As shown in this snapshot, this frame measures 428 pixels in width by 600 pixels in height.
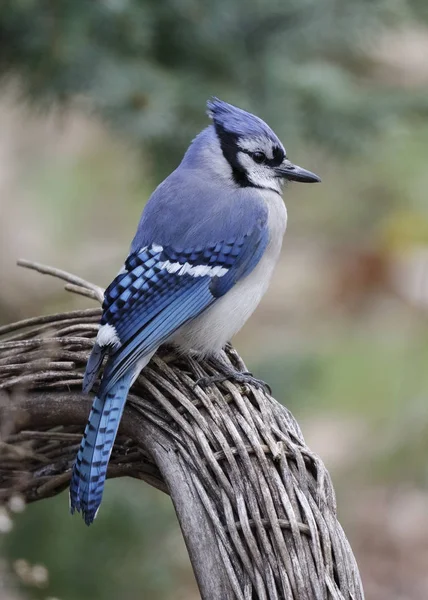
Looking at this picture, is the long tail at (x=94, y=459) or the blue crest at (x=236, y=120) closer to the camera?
the long tail at (x=94, y=459)

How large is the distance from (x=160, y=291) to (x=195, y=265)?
99mm

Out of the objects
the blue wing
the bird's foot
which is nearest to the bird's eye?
the blue wing

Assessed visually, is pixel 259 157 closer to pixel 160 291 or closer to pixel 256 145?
pixel 256 145

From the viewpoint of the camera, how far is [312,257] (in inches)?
202

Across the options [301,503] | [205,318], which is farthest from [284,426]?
[205,318]

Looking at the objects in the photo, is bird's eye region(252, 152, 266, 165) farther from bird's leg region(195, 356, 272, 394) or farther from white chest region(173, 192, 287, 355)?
bird's leg region(195, 356, 272, 394)

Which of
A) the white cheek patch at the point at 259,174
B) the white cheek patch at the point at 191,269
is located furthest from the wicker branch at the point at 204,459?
the white cheek patch at the point at 259,174

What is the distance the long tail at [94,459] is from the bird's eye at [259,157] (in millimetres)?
730

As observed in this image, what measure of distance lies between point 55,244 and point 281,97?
7.61 feet

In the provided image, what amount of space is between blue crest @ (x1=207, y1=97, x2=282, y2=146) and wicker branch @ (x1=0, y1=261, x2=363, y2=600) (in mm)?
503

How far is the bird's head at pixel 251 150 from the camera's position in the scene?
1.95m

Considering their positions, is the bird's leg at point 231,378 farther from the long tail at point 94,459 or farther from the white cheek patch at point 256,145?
the white cheek patch at point 256,145

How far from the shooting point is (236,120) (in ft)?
6.41

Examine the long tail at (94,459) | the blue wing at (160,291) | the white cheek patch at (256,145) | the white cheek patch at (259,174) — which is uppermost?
the white cheek patch at (256,145)
